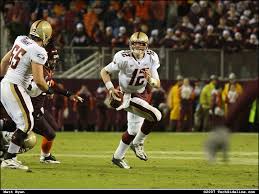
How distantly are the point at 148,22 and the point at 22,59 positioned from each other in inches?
514

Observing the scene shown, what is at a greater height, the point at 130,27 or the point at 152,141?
the point at 130,27

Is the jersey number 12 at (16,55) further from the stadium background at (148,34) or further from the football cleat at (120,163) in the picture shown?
the stadium background at (148,34)

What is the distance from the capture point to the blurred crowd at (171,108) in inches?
832

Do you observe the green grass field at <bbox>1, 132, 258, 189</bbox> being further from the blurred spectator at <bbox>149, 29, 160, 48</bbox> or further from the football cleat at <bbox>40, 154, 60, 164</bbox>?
the blurred spectator at <bbox>149, 29, 160, 48</bbox>

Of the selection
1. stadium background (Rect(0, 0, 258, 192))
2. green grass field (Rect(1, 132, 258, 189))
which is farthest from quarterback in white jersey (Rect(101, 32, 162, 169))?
stadium background (Rect(0, 0, 258, 192))

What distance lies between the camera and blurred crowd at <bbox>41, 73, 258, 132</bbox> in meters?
21.1

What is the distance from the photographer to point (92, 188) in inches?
321

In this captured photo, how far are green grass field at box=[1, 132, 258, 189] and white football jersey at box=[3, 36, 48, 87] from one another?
113 cm

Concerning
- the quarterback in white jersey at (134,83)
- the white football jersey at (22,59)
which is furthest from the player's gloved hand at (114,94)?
the white football jersey at (22,59)

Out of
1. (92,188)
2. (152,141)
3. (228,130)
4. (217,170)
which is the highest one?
(228,130)

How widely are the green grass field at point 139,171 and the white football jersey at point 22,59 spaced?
3.72 feet

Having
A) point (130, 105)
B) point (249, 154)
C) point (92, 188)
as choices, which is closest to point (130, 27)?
point (249, 154)

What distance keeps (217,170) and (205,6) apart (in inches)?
492

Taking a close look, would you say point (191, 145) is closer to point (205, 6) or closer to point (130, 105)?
point (130, 105)
